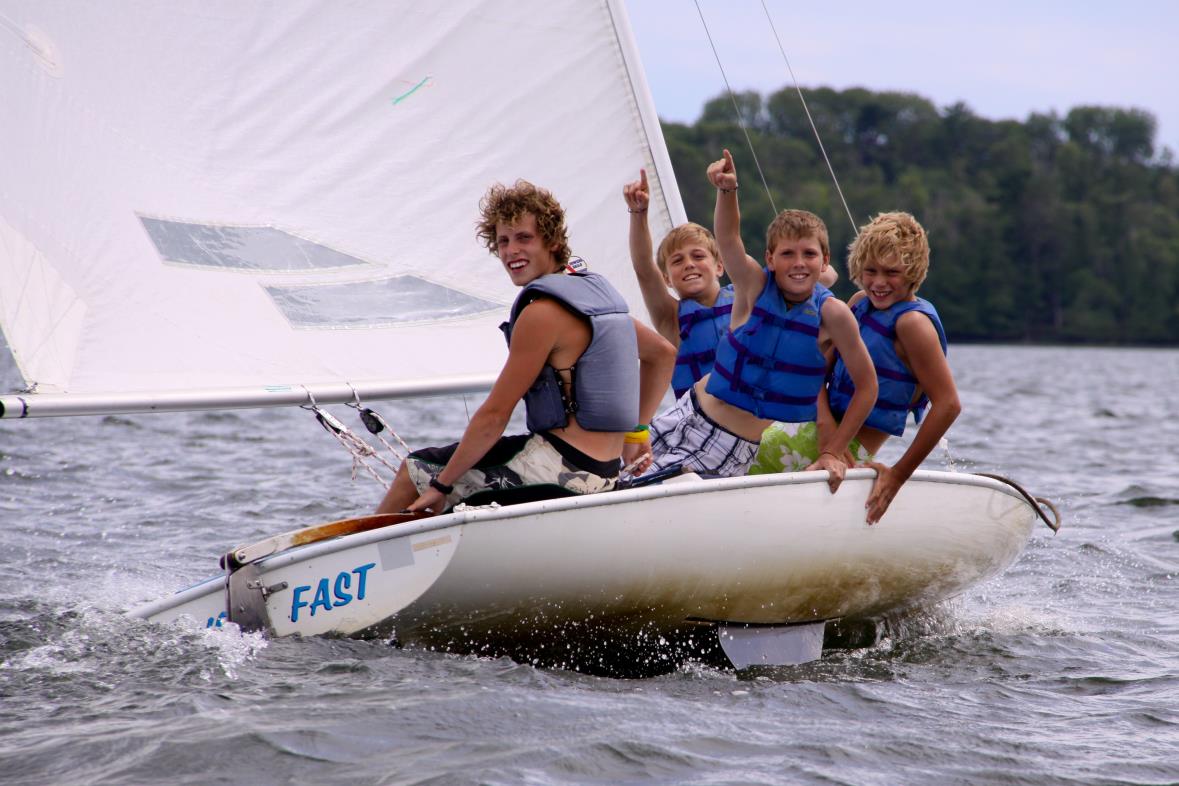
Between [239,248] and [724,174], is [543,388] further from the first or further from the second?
[239,248]

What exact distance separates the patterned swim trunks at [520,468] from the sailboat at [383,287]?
0.17 m

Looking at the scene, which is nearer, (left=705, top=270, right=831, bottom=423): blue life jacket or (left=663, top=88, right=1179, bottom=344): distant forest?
(left=705, top=270, right=831, bottom=423): blue life jacket

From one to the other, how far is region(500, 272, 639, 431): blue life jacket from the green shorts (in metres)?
0.60

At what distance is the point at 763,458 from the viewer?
162 inches

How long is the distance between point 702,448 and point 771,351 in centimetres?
36

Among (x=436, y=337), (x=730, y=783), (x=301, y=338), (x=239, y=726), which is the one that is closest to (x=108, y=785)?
(x=239, y=726)

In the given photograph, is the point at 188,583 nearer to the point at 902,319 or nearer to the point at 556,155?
the point at 556,155

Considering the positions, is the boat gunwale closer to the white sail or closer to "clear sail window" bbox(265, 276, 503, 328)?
the white sail

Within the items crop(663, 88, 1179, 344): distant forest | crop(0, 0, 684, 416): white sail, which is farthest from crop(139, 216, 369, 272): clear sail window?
crop(663, 88, 1179, 344): distant forest

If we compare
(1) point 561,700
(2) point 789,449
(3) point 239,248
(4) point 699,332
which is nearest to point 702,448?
(2) point 789,449

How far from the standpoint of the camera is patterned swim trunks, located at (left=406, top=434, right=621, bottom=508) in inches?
142

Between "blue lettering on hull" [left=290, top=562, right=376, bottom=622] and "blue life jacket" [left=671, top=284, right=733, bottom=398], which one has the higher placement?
"blue life jacket" [left=671, top=284, right=733, bottom=398]

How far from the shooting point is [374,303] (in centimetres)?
443

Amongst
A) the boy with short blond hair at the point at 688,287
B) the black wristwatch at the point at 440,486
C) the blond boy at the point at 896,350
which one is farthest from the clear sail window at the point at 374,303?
the blond boy at the point at 896,350
